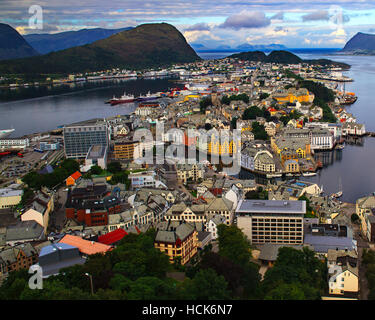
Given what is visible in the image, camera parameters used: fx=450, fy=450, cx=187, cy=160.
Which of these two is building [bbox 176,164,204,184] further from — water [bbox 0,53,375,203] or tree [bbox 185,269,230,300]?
tree [bbox 185,269,230,300]

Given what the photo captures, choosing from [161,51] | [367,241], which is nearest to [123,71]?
[161,51]

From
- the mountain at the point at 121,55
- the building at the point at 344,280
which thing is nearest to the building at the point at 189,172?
the building at the point at 344,280

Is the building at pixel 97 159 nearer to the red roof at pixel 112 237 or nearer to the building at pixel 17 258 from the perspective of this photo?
the red roof at pixel 112 237

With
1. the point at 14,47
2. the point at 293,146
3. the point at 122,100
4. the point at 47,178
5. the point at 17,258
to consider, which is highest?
the point at 14,47

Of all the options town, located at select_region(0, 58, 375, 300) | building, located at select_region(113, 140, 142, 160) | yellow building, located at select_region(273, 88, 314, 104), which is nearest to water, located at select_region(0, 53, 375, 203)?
town, located at select_region(0, 58, 375, 300)

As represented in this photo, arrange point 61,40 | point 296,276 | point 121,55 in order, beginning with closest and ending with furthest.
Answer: point 296,276
point 121,55
point 61,40

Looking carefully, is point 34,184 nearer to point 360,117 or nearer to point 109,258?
point 109,258

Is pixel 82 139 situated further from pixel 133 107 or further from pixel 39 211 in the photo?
pixel 133 107

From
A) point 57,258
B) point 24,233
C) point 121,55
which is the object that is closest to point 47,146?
point 24,233
